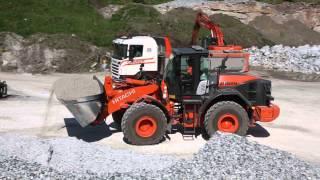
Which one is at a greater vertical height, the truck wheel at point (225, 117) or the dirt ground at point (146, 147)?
the truck wheel at point (225, 117)

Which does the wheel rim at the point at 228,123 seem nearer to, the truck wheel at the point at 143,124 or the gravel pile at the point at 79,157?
the truck wheel at the point at 143,124

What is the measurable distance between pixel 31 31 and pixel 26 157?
793 inches

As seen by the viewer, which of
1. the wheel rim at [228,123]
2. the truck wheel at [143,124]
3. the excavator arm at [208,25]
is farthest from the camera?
the excavator arm at [208,25]

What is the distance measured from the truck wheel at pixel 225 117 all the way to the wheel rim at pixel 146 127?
1338 millimetres

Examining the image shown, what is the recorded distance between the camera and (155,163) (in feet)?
32.1

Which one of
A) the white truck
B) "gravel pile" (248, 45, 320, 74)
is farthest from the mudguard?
"gravel pile" (248, 45, 320, 74)

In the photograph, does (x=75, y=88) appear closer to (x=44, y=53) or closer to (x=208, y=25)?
(x=208, y=25)

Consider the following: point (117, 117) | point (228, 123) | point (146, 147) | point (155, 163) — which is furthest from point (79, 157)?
point (228, 123)

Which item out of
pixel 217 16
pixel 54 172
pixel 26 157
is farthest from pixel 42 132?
pixel 217 16

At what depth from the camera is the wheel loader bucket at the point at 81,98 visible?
38.2 ft

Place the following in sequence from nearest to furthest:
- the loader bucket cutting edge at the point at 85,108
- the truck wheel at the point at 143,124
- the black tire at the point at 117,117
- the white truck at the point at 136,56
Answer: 1. the loader bucket cutting edge at the point at 85,108
2. the truck wheel at the point at 143,124
3. the black tire at the point at 117,117
4. the white truck at the point at 136,56

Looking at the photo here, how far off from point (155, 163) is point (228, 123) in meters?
3.29

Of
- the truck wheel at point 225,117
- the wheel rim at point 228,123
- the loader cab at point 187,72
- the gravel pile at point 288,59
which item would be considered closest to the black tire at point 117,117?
the loader cab at point 187,72

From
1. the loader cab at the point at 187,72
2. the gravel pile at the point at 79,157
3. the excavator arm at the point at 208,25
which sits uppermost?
the excavator arm at the point at 208,25
